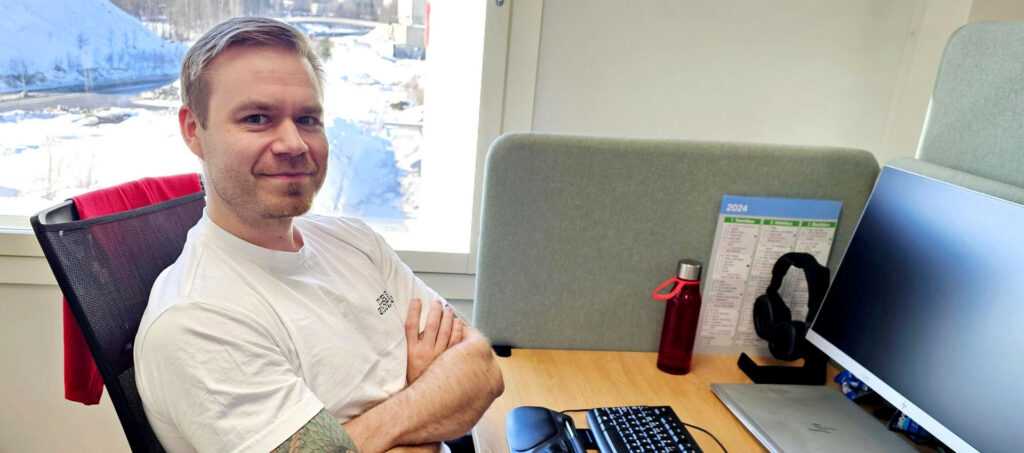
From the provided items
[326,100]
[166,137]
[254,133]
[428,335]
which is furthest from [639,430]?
[166,137]

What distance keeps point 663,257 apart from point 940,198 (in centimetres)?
48

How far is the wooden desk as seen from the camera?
98cm

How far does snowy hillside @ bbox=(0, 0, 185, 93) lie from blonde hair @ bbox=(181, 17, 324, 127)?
2.72ft

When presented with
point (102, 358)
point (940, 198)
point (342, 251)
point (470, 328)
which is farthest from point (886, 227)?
point (102, 358)

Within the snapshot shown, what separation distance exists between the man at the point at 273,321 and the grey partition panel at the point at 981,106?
0.89 m

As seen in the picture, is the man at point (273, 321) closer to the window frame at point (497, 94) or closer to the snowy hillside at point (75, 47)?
the window frame at point (497, 94)

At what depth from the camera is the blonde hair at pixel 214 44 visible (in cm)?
96

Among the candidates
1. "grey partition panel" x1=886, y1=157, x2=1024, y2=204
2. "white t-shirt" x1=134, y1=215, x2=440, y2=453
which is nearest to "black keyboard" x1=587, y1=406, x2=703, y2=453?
"white t-shirt" x1=134, y1=215, x2=440, y2=453

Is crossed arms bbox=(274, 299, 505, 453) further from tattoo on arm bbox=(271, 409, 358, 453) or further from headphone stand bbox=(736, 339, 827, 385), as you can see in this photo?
headphone stand bbox=(736, 339, 827, 385)

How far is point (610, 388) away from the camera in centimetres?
112

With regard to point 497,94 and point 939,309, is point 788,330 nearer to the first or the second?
point 939,309

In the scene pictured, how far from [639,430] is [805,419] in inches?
12.1

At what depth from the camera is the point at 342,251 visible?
117 cm

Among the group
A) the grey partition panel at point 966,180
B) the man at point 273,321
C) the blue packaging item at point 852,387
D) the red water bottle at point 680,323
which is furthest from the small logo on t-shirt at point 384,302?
the grey partition panel at point 966,180
